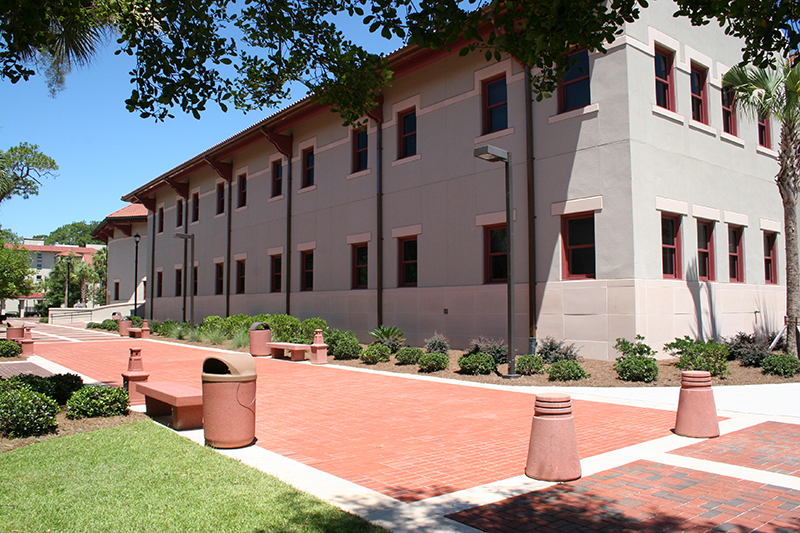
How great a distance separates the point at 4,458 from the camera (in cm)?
652

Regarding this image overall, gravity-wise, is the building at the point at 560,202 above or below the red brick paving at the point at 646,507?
above

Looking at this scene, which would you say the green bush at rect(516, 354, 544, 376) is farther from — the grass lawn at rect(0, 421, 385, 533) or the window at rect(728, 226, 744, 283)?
the window at rect(728, 226, 744, 283)

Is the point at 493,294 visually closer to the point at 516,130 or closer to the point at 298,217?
the point at 516,130

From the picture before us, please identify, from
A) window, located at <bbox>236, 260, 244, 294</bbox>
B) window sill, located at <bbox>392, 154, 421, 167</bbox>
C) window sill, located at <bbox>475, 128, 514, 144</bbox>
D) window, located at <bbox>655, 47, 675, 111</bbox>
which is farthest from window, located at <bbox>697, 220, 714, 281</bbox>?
window, located at <bbox>236, 260, 244, 294</bbox>

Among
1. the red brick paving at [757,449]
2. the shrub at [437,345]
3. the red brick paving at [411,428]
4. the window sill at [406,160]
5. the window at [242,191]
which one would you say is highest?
the window at [242,191]

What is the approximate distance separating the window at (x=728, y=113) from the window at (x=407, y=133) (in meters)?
9.55

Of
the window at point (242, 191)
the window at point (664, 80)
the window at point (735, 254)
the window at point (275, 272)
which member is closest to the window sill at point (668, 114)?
the window at point (664, 80)

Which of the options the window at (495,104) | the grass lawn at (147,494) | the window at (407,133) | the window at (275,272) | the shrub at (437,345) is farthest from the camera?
the window at (275,272)

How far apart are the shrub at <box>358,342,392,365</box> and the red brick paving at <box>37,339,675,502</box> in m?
2.41

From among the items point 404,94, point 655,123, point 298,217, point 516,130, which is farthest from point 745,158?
point 298,217

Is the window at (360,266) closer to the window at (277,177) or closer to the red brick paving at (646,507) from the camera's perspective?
the window at (277,177)

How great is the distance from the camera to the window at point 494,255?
17.0 meters

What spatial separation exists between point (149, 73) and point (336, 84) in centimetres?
233

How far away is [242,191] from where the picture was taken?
99.8ft
